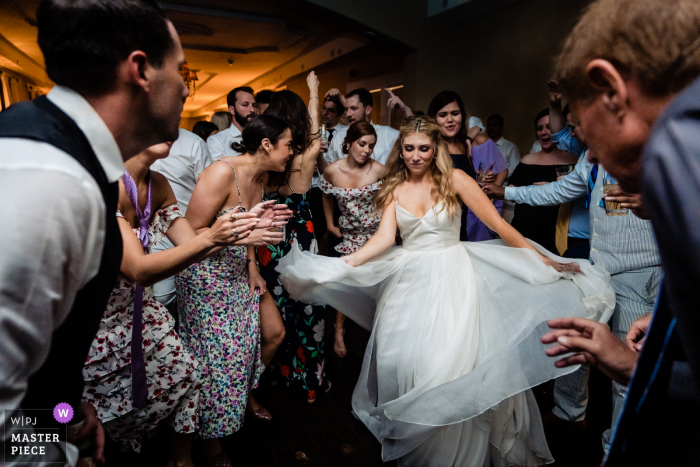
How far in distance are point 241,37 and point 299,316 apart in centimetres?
706

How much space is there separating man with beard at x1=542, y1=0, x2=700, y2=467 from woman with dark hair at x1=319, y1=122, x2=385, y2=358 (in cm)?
227

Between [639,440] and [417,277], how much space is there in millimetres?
1334

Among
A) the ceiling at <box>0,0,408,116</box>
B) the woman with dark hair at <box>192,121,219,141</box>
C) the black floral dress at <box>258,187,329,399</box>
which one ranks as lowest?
the black floral dress at <box>258,187,329,399</box>

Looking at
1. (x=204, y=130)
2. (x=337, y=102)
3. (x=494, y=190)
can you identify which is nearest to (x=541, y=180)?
(x=494, y=190)

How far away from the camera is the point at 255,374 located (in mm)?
2209

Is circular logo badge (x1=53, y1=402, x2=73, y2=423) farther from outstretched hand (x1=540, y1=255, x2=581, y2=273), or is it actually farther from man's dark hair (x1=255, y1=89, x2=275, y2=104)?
man's dark hair (x1=255, y1=89, x2=275, y2=104)

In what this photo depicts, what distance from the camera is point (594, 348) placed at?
0.82m

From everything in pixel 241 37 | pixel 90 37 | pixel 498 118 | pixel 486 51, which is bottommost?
pixel 90 37

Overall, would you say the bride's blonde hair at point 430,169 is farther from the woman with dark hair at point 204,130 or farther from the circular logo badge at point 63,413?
the woman with dark hair at point 204,130

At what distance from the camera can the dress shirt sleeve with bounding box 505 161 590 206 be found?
2.19 metres

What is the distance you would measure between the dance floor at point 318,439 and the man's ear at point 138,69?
1885 mm

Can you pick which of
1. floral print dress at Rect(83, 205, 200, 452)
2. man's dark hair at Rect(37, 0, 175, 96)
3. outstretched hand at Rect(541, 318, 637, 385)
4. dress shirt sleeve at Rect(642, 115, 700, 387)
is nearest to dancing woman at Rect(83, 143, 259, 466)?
floral print dress at Rect(83, 205, 200, 452)

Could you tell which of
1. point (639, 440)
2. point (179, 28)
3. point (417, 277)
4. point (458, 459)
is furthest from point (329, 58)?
point (639, 440)

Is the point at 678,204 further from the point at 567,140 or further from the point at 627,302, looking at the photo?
the point at 567,140
